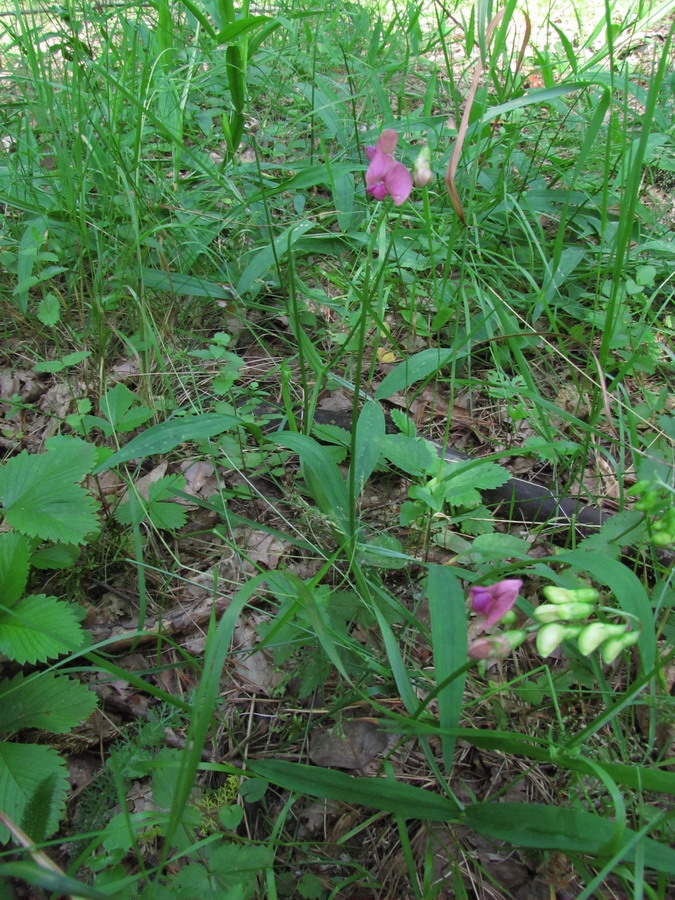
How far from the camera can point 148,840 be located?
107 cm

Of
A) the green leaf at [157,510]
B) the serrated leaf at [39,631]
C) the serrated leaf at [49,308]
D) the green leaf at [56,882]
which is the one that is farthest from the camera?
Answer: the serrated leaf at [49,308]

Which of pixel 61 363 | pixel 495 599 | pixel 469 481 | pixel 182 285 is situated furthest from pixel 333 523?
pixel 182 285

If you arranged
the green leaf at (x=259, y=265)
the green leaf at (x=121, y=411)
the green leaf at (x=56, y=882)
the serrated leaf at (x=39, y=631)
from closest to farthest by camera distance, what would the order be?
1. the green leaf at (x=56, y=882)
2. the serrated leaf at (x=39, y=631)
3. the green leaf at (x=121, y=411)
4. the green leaf at (x=259, y=265)

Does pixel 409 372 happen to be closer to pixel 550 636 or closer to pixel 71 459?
pixel 71 459

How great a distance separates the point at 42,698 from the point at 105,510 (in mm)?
528

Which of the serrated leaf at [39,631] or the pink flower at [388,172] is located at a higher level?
the pink flower at [388,172]

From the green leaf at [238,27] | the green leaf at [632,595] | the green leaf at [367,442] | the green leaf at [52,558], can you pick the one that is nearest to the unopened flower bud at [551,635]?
the green leaf at [632,595]

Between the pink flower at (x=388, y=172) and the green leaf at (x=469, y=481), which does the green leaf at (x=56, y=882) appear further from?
the pink flower at (x=388, y=172)

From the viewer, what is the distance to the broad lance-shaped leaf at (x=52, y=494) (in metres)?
1.24

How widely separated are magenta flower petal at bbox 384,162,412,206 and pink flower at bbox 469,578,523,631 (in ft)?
2.38

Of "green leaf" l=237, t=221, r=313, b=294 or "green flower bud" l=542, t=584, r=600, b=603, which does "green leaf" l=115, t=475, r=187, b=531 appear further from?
"green flower bud" l=542, t=584, r=600, b=603

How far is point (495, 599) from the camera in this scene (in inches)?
32.3

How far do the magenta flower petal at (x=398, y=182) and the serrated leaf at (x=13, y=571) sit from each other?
1.02m

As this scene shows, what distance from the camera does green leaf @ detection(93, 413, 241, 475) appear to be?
4.43 feet
